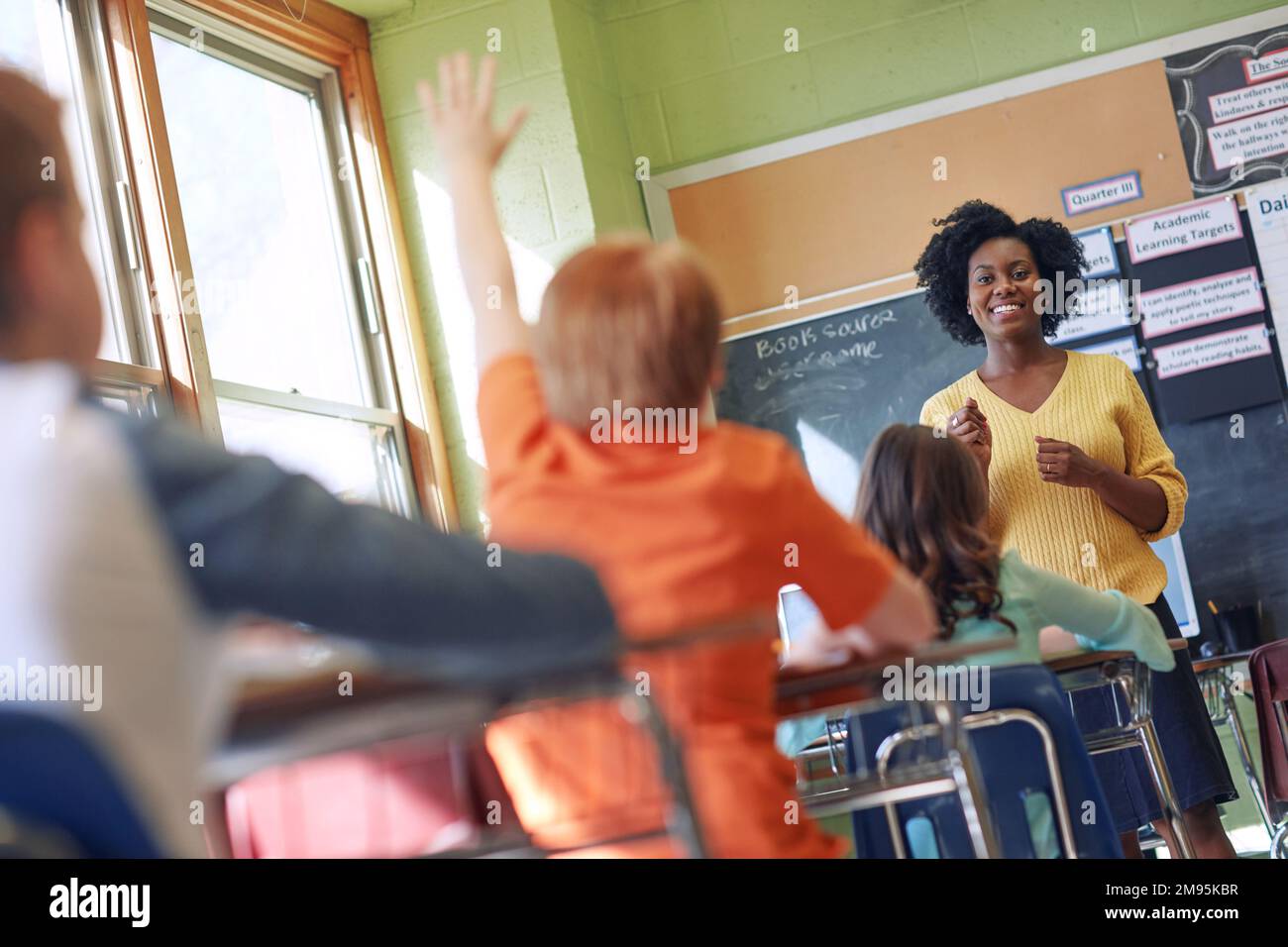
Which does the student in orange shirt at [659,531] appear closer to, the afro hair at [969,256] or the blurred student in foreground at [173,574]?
the blurred student in foreground at [173,574]

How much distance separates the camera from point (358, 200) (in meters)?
4.06

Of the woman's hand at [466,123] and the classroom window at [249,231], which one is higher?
the classroom window at [249,231]

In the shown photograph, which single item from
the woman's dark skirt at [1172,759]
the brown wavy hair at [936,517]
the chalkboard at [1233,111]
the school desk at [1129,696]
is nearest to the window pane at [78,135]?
the brown wavy hair at [936,517]

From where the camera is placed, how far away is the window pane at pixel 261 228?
343cm

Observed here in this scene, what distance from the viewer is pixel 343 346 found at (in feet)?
13.1

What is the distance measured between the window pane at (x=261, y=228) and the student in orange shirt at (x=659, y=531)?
238cm

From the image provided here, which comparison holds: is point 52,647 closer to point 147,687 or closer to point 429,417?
point 147,687

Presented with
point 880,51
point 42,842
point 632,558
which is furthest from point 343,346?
point 42,842

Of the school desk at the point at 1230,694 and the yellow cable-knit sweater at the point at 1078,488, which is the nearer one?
the yellow cable-knit sweater at the point at 1078,488

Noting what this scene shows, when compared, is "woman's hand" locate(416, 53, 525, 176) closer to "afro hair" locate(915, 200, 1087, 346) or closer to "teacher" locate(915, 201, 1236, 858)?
"teacher" locate(915, 201, 1236, 858)

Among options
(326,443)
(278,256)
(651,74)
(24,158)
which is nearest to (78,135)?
(278,256)

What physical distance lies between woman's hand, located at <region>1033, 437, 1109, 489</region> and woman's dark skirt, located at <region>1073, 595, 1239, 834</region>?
A: 40cm

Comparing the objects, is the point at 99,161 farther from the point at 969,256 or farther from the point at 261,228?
the point at 969,256

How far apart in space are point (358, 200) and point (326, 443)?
0.77 m
